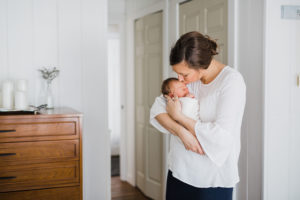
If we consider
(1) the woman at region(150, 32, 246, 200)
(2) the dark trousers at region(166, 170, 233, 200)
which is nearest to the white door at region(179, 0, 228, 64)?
(1) the woman at region(150, 32, 246, 200)

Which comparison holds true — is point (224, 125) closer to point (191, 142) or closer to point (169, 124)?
point (191, 142)

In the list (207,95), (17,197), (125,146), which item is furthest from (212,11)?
(125,146)

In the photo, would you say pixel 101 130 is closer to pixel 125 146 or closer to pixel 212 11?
pixel 212 11

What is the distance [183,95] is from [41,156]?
3.25 feet

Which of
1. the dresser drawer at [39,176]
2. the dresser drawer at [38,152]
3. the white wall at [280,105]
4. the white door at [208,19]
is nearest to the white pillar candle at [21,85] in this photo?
the dresser drawer at [38,152]

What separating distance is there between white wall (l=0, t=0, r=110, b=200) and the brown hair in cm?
131

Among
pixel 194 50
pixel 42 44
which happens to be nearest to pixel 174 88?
pixel 194 50

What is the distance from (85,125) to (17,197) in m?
0.85

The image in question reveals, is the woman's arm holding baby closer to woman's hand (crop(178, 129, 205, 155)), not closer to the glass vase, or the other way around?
woman's hand (crop(178, 129, 205, 155))

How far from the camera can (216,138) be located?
1403 mm

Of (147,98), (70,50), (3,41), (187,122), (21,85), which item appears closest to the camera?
(187,122)

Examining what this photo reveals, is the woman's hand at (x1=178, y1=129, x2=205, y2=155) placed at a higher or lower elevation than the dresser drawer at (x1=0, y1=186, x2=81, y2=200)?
higher

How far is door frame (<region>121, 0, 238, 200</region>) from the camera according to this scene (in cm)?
232

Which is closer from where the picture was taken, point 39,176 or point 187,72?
point 187,72
